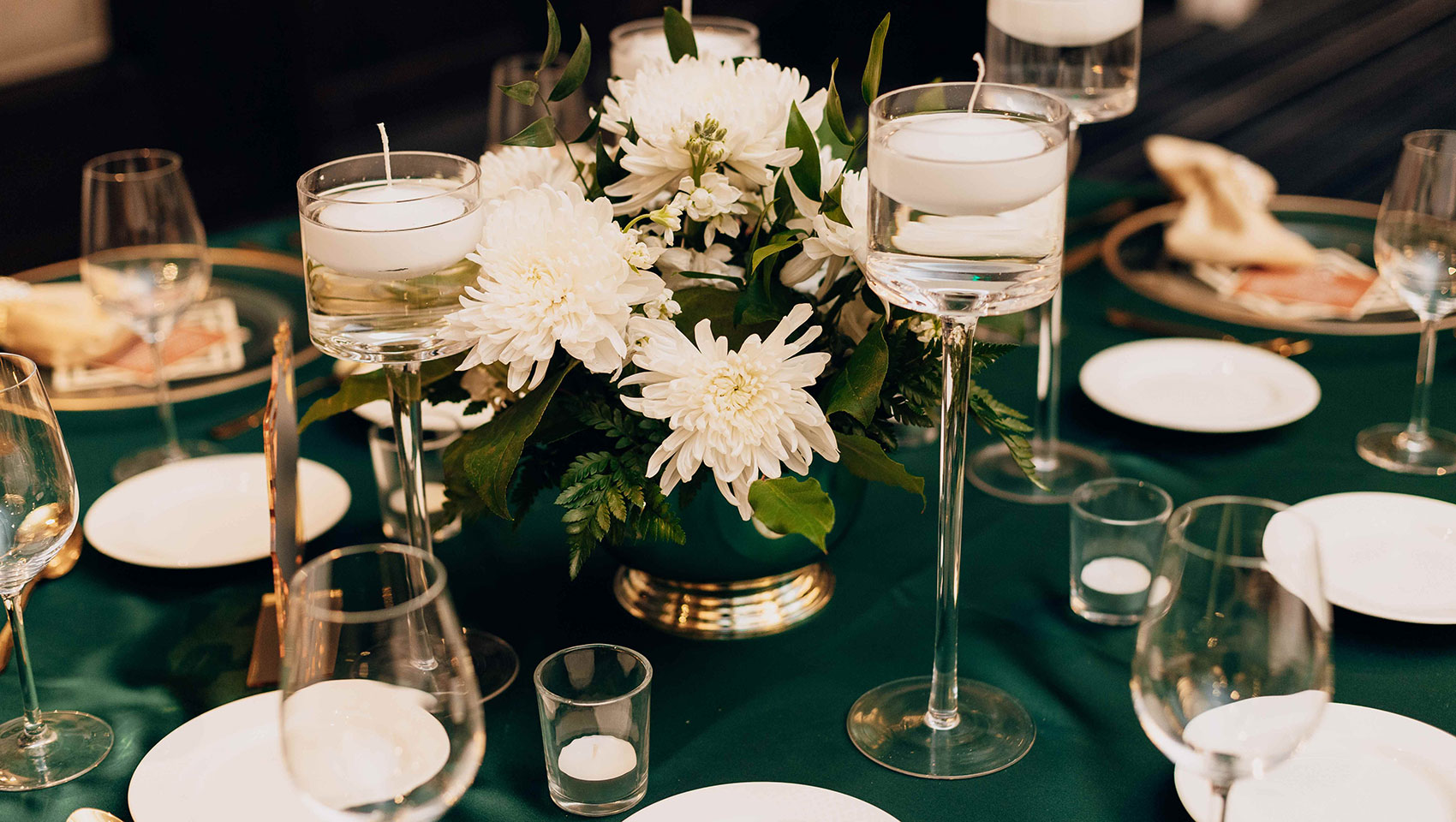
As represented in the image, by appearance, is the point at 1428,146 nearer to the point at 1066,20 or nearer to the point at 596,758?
the point at 1066,20

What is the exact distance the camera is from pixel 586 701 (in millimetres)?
901

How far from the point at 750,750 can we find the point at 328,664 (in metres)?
0.41

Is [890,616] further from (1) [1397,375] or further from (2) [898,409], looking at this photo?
(1) [1397,375]

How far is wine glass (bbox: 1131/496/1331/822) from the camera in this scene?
2.20ft

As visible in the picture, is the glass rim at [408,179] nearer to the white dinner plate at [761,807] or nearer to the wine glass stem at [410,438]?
the wine glass stem at [410,438]

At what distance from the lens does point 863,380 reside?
36.9 inches

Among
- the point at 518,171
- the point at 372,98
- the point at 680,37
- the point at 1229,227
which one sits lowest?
the point at 372,98

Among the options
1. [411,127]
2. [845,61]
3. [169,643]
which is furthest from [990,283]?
[845,61]

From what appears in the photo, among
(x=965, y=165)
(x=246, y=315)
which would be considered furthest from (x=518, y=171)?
(x=246, y=315)

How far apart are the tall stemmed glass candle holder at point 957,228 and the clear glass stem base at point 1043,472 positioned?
15.8 inches

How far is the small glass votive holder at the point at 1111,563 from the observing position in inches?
43.2

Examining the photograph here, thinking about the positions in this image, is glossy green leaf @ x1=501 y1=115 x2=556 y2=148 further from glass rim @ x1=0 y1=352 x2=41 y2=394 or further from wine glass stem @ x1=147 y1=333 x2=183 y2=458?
wine glass stem @ x1=147 y1=333 x2=183 y2=458

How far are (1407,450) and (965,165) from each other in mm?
807

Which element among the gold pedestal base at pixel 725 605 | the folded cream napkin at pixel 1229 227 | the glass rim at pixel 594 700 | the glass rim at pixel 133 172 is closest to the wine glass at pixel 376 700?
the glass rim at pixel 594 700
